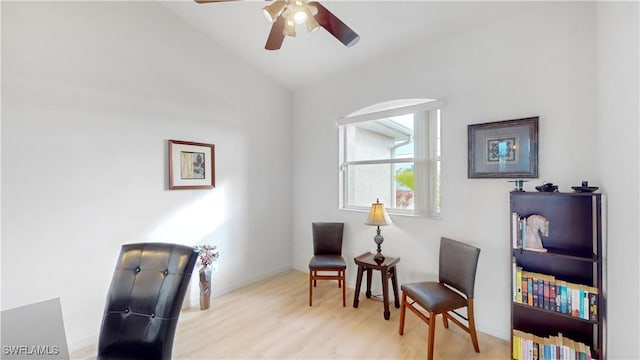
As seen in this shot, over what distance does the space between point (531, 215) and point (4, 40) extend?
13.4 ft

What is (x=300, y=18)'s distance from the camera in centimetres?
166

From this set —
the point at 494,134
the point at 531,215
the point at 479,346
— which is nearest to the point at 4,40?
the point at 494,134

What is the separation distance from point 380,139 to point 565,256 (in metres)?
2.04

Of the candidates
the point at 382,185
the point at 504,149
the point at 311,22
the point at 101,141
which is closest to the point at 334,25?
the point at 311,22

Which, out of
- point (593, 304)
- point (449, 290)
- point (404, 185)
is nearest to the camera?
point (593, 304)

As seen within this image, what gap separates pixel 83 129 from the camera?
2223mm

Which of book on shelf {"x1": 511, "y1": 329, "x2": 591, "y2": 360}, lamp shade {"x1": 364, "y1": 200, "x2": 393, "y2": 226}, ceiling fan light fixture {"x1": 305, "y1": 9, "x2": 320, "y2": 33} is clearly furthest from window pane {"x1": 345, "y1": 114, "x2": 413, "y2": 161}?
book on shelf {"x1": 511, "y1": 329, "x2": 591, "y2": 360}

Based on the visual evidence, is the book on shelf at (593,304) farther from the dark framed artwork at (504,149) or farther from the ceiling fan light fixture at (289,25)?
the ceiling fan light fixture at (289,25)

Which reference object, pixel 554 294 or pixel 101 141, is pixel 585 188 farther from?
pixel 101 141

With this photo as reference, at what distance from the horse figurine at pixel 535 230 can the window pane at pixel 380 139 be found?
128cm

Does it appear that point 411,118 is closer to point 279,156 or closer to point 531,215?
point 531,215

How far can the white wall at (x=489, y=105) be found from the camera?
6.44 ft

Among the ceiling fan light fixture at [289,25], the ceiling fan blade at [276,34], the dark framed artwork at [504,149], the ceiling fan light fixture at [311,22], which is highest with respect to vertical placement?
the ceiling fan blade at [276,34]

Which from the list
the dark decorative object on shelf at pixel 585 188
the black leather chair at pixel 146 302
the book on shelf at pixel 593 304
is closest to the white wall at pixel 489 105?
the dark decorative object on shelf at pixel 585 188
